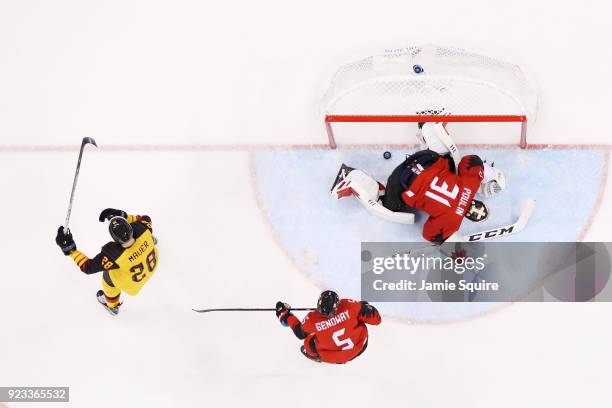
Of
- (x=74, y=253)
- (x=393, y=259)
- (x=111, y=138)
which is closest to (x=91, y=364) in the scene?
(x=74, y=253)

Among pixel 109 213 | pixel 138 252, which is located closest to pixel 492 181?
pixel 138 252

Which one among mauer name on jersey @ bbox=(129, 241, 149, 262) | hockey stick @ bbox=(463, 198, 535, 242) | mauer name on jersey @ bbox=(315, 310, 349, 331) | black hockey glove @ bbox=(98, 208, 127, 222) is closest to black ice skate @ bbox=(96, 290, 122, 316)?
black hockey glove @ bbox=(98, 208, 127, 222)

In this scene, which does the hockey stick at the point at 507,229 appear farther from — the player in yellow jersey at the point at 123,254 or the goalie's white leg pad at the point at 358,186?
Result: the player in yellow jersey at the point at 123,254

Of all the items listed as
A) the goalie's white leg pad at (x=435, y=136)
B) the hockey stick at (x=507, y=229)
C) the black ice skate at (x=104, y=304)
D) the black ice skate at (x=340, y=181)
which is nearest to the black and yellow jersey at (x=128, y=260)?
the black ice skate at (x=104, y=304)

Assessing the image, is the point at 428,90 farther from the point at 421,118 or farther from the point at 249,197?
the point at 249,197

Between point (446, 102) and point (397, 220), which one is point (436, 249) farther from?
point (446, 102)
